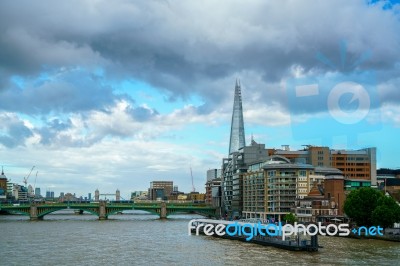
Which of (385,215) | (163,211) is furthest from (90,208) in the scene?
(385,215)

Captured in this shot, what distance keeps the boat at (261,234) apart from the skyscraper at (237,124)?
9211 centimetres

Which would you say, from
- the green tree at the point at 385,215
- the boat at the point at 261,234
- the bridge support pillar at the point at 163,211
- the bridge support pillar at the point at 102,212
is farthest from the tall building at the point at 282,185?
the green tree at the point at 385,215

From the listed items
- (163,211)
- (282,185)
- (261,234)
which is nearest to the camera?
(261,234)

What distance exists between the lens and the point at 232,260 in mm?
54188

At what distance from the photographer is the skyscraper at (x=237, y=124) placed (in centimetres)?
18550

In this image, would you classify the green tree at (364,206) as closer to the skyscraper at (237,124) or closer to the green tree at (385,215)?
the green tree at (385,215)

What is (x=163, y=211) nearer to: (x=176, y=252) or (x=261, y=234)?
(x=261, y=234)

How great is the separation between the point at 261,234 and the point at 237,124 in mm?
116678

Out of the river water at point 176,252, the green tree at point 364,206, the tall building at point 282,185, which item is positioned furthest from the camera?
the tall building at point 282,185

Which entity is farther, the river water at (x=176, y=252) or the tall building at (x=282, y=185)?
the tall building at (x=282, y=185)

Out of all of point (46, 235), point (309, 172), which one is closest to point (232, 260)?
point (46, 235)

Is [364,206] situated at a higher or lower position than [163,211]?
higher

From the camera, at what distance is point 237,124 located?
18750cm

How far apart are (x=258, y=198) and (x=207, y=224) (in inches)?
1731
